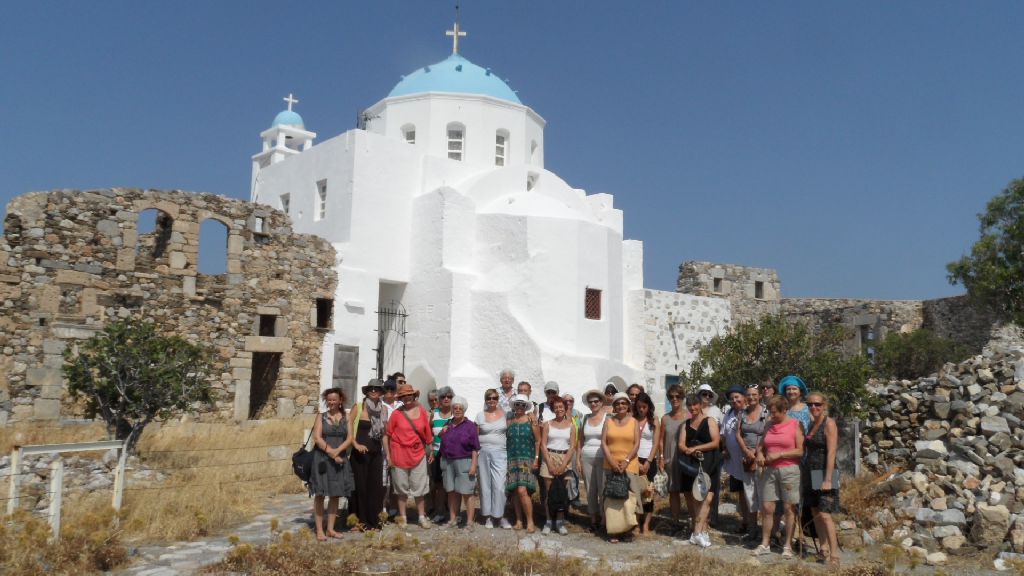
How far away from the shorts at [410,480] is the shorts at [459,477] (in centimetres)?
24

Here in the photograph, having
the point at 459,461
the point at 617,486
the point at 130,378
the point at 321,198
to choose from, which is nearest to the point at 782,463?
the point at 617,486

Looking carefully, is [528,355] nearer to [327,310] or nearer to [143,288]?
[327,310]

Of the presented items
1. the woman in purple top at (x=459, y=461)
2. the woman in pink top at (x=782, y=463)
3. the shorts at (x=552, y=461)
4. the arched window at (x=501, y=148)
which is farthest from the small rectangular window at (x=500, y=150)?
the woman in pink top at (x=782, y=463)

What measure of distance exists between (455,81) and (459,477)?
51.6 feet

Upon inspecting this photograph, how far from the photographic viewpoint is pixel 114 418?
11188 millimetres

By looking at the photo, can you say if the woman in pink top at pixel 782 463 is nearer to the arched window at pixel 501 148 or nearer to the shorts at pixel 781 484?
the shorts at pixel 781 484

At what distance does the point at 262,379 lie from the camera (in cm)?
1692

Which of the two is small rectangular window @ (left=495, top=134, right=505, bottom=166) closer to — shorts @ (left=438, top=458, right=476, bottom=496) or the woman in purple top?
the woman in purple top

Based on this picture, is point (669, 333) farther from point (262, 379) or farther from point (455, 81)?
point (262, 379)

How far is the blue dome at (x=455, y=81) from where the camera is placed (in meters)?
21.7

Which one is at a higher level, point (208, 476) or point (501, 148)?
point (501, 148)

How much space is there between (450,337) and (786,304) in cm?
1436

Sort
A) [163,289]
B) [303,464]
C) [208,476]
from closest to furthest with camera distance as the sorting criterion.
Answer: [303,464]
[208,476]
[163,289]

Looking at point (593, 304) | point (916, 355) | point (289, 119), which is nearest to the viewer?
point (593, 304)
